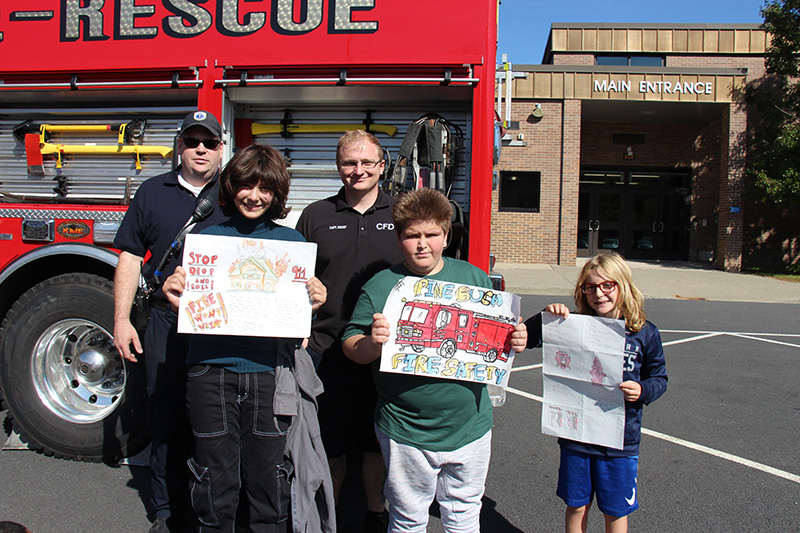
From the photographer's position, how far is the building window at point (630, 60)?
17828mm

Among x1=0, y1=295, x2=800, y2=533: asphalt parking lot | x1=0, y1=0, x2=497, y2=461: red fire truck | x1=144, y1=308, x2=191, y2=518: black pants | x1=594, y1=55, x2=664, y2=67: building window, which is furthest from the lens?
x1=594, y1=55, x2=664, y2=67: building window


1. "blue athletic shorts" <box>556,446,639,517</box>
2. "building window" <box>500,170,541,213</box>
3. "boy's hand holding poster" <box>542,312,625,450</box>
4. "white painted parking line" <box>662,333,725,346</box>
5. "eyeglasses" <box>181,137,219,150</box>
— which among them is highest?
"building window" <box>500,170,541,213</box>

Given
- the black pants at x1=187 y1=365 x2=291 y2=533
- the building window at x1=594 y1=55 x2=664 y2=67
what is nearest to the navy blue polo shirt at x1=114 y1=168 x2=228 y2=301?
the black pants at x1=187 y1=365 x2=291 y2=533

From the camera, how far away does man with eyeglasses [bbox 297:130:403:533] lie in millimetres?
2539

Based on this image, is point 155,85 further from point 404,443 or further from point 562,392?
point 562,392

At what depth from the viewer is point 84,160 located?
384 centimetres

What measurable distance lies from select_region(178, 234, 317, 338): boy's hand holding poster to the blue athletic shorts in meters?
1.30

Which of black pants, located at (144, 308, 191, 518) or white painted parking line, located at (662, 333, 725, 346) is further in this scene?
white painted parking line, located at (662, 333, 725, 346)

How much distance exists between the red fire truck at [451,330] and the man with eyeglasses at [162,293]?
3.67 feet

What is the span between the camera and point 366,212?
8.60ft

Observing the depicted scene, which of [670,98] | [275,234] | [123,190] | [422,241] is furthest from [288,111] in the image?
[670,98]

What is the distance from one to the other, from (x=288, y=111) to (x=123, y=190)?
133cm

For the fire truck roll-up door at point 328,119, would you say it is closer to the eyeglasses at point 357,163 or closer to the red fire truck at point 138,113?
the red fire truck at point 138,113

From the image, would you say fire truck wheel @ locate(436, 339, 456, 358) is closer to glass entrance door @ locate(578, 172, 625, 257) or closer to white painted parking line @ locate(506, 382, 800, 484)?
→ white painted parking line @ locate(506, 382, 800, 484)
